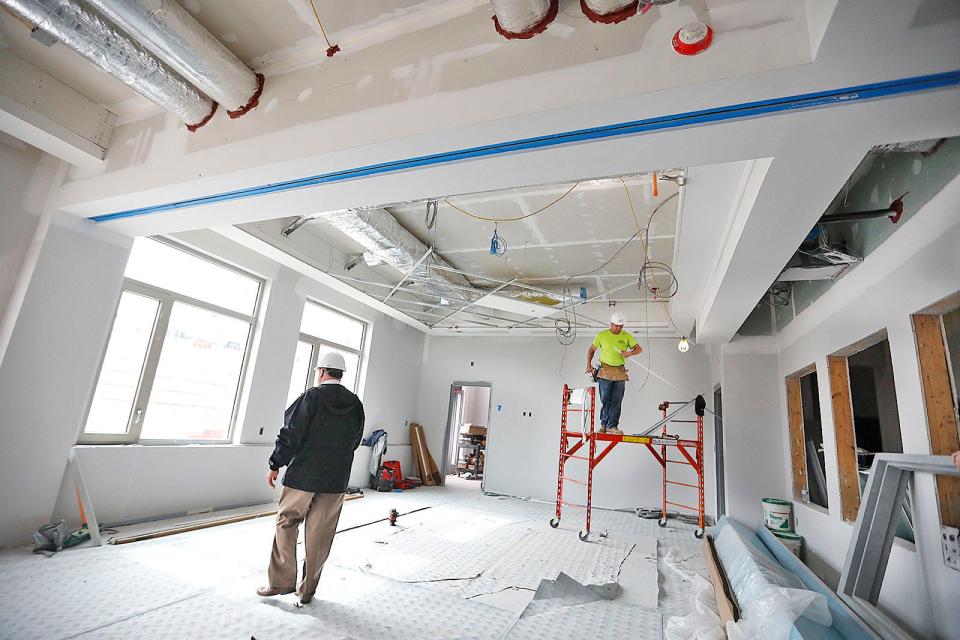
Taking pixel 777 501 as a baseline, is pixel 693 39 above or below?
above

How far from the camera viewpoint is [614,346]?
4.72 meters

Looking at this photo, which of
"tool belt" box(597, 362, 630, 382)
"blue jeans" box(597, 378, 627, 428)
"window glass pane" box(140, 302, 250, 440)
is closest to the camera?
"window glass pane" box(140, 302, 250, 440)

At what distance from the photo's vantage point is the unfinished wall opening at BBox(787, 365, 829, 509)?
168 inches

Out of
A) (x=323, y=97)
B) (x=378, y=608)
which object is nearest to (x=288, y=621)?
(x=378, y=608)

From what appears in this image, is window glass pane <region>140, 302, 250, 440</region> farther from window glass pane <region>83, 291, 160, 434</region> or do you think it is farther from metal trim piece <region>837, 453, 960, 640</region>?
metal trim piece <region>837, 453, 960, 640</region>

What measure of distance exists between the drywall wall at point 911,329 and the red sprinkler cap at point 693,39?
1258 mm

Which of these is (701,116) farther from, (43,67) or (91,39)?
(43,67)

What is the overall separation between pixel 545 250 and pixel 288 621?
169 inches

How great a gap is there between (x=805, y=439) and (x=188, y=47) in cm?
593

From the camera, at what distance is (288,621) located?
2268 millimetres

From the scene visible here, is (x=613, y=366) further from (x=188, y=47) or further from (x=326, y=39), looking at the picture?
(x=188, y=47)

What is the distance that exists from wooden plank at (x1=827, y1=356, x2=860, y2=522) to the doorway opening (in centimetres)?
614

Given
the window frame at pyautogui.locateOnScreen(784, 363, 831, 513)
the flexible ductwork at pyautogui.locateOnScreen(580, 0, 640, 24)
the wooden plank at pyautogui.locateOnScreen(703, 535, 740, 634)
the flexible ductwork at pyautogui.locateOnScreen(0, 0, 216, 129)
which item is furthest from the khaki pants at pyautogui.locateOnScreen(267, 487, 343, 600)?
the window frame at pyautogui.locateOnScreen(784, 363, 831, 513)

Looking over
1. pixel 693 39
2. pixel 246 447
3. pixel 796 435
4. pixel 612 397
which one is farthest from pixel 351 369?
pixel 693 39
